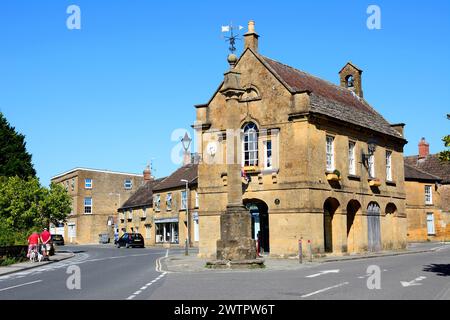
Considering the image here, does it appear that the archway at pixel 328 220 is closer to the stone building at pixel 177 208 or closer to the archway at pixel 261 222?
the archway at pixel 261 222

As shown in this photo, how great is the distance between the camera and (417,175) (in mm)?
51125

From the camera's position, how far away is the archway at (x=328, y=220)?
99.1 feet

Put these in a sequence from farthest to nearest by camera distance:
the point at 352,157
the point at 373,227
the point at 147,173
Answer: the point at 147,173
the point at 373,227
the point at 352,157

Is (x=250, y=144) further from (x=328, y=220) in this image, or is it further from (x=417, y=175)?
(x=417, y=175)

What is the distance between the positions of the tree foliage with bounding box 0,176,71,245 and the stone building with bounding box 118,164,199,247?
41.3 ft

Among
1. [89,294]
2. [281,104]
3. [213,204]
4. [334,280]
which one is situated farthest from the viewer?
[213,204]

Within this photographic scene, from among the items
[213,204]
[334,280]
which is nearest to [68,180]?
[213,204]

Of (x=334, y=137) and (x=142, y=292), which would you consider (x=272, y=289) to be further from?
(x=334, y=137)

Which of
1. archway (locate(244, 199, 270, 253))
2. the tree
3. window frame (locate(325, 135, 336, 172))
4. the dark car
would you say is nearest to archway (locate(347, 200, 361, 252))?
window frame (locate(325, 135, 336, 172))

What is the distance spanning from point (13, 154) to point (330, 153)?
30.9 metres

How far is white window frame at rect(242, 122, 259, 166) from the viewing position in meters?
30.3

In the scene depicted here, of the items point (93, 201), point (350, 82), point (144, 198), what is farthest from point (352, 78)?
point (93, 201)
